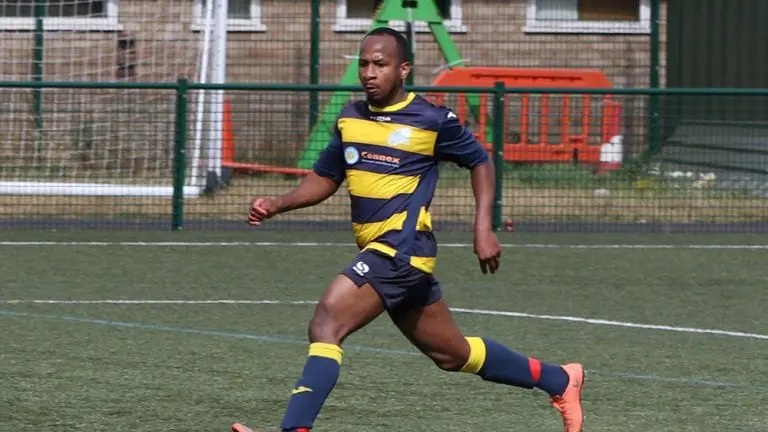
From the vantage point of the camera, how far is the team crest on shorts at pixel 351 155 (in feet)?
20.9

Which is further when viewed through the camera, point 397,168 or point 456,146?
point 456,146

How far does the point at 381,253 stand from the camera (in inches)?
246

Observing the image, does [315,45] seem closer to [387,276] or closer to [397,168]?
[397,168]

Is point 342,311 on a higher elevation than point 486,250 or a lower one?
lower

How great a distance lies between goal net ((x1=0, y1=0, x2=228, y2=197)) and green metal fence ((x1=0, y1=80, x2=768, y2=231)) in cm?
3

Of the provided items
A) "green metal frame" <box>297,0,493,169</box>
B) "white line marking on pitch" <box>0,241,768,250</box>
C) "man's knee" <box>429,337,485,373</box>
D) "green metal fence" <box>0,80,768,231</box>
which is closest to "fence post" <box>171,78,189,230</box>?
"green metal fence" <box>0,80,768,231</box>

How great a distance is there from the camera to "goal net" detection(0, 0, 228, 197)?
53.9 ft

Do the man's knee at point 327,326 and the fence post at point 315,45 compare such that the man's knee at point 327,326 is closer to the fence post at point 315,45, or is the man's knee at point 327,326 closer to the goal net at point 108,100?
the goal net at point 108,100

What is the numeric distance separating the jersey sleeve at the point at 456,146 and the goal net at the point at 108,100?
9.56 m

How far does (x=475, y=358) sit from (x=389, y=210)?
29.2 inches

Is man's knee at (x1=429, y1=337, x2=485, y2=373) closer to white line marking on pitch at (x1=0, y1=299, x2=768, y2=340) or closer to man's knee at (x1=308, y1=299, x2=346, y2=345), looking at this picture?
man's knee at (x1=308, y1=299, x2=346, y2=345)

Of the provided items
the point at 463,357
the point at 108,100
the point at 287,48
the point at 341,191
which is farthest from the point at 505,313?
the point at 287,48

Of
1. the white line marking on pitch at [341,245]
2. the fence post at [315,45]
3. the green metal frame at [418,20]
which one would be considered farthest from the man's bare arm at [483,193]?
the fence post at [315,45]

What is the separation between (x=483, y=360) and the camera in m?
6.65
